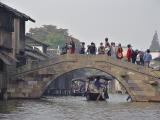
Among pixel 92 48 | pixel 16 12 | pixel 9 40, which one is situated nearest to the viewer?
pixel 9 40

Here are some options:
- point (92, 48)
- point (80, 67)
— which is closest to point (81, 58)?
point (80, 67)

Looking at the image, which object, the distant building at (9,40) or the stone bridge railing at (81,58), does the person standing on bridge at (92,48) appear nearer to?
the stone bridge railing at (81,58)

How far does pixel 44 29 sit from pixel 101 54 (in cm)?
6209

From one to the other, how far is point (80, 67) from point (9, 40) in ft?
15.9

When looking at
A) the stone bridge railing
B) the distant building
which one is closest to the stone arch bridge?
the stone bridge railing

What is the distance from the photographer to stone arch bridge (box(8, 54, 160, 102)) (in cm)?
3459

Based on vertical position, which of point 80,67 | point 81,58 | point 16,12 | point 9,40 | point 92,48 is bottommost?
point 80,67

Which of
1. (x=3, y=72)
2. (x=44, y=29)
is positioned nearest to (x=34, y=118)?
(x=3, y=72)

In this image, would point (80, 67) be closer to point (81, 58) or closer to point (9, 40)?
point (81, 58)

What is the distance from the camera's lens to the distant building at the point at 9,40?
34094 millimetres

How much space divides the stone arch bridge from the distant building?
1.03m

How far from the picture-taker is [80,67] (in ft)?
118

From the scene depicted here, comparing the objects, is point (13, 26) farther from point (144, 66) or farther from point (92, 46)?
point (144, 66)

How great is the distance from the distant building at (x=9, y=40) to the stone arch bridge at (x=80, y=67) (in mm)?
1032
